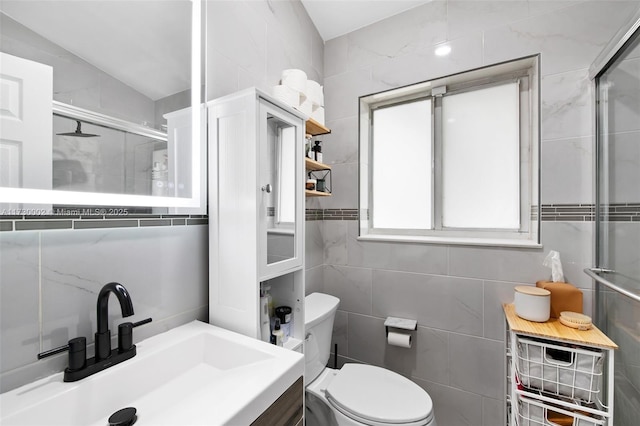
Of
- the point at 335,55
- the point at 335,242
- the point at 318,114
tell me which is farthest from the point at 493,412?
the point at 335,55

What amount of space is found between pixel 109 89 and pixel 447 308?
1.75 meters

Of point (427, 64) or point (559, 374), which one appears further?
point (427, 64)

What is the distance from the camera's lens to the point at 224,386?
684 millimetres

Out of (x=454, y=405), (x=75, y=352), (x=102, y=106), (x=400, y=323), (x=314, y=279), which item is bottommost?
(x=454, y=405)

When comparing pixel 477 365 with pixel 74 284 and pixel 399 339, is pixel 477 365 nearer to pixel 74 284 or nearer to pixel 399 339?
pixel 399 339

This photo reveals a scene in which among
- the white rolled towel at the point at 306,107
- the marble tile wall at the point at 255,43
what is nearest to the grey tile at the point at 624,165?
the white rolled towel at the point at 306,107

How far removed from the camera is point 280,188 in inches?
41.1

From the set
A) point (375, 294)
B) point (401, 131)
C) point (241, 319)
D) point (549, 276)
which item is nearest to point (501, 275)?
point (549, 276)

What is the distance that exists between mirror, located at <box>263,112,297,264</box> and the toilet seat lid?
682 millimetres

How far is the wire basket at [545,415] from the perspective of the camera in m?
1.03

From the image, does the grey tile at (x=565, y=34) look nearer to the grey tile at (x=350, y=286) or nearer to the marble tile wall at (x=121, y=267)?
the marble tile wall at (x=121, y=267)

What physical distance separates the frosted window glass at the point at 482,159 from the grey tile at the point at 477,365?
660mm

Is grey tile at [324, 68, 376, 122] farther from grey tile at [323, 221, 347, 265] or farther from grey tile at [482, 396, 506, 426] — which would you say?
grey tile at [482, 396, 506, 426]

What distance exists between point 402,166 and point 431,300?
0.88 metres
